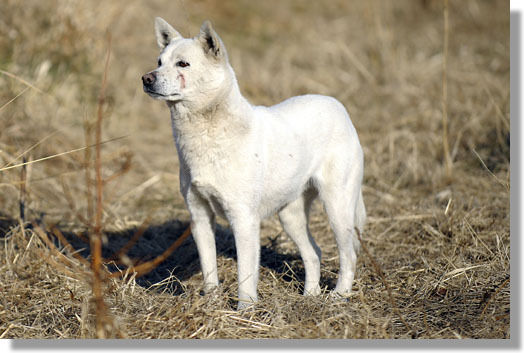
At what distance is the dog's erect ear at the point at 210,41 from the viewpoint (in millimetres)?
3398

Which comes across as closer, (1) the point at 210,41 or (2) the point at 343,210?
(1) the point at 210,41

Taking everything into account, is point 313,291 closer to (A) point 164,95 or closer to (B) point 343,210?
(B) point 343,210

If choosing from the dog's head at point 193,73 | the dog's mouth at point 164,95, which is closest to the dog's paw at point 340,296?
the dog's head at point 193,73

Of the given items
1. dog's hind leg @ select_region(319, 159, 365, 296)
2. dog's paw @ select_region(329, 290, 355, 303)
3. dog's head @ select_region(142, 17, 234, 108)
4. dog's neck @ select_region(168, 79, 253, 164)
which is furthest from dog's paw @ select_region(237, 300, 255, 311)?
dog's head @ select_region(142, 17, 234, 108)

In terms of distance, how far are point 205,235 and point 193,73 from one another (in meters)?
0.99

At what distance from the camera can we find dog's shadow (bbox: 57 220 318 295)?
459cm

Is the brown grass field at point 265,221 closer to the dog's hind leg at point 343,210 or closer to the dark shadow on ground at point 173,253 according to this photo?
the dark shadow on ground at point 173,253

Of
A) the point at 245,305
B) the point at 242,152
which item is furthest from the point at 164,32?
the point at 245,305

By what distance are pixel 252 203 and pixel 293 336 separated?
794 millimetres

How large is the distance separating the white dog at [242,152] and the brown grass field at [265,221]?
0.35m

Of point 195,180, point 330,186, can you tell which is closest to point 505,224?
point 330,186

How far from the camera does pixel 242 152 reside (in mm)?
3500

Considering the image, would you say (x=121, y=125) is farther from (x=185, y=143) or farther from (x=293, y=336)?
(x=293, y=336)

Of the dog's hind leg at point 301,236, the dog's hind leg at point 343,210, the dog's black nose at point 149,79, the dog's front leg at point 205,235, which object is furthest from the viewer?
the dog's hind leg at point 301,236
